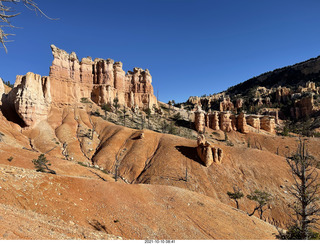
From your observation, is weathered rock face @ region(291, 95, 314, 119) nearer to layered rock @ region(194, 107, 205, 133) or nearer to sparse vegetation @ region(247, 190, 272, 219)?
layered rock @ region(194, 107, 205, 133)

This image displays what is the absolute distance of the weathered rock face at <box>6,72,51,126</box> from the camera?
142 feet

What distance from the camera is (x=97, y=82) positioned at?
236 ft

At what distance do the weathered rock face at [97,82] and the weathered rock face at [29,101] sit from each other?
344 inches

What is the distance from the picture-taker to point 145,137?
144 feet

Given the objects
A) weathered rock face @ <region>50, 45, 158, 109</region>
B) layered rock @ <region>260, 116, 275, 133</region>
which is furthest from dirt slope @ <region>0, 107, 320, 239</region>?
layered rock @ <region>260, 116, 275, 133</region>

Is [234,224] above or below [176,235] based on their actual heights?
below

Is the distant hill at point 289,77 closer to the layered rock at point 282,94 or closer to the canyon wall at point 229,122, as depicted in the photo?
the layered rock at point 282,94

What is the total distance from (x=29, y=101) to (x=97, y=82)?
30697mm

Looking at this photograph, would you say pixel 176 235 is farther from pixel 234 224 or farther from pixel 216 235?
pixel 234 224

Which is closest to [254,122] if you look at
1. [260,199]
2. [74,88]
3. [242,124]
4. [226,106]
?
[242,124]

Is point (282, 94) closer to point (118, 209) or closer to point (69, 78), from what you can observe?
point (69, 78)

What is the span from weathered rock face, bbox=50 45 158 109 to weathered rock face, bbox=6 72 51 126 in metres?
8.73

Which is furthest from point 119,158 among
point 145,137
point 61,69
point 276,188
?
point 61,69

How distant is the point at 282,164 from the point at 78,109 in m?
57.5
